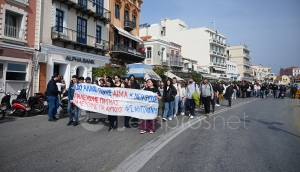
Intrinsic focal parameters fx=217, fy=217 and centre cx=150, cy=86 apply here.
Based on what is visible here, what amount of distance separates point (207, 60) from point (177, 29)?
37.3ft

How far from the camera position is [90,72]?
2194cm

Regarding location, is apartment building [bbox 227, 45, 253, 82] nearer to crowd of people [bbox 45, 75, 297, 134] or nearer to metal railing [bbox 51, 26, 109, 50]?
metal railing [bbox 51, 26, 109, 50]

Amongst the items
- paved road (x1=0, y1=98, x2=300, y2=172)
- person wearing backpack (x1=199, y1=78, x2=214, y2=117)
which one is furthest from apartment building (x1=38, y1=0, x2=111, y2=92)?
person wearing backpack (x1=199, y1=78, x2=214, y2=117)

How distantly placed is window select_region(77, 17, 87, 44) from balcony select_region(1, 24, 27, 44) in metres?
5.65

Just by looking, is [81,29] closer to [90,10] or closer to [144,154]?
[90,10]

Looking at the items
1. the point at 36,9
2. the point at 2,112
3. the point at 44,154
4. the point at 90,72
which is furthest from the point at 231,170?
the point at 90,72

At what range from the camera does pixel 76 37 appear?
20.0 m

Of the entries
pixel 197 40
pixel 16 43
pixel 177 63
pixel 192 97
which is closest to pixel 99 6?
pixel 16 43

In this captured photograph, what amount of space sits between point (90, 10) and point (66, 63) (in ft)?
19.1

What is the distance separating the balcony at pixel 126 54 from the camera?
2509 centimetres

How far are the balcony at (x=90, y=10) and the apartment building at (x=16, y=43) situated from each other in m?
3.21

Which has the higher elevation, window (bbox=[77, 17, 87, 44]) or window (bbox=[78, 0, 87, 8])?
window (bbox=[78, 0, 87, 8])

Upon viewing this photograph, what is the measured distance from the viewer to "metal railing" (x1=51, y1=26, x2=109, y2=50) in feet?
58.5

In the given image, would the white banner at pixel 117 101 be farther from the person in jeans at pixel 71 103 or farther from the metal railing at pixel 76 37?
the metal railing at pixel 76 37
